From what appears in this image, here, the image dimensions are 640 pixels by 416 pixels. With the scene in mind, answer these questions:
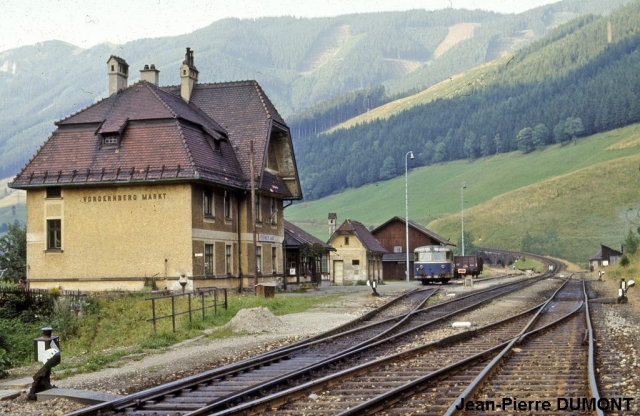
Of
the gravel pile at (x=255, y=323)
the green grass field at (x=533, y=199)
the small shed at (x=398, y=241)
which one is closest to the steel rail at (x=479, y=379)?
the gravel pile at (x=255, y=323)

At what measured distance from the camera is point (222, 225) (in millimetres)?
40875

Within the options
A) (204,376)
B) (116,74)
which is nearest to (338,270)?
(116,74)

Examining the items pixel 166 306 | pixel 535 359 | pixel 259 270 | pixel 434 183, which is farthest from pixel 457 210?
pixel 535 359

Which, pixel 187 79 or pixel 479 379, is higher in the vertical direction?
pixel 187 79

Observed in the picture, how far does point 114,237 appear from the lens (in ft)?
125

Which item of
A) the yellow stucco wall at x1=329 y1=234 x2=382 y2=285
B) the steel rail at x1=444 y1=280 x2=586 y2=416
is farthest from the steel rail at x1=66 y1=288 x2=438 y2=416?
the yellow stucco wall at x1=329 y1=234 x2=382 y2=285

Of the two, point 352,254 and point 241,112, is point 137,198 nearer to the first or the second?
point 241,112

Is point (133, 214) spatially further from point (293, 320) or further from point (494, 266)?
point (494, 266)

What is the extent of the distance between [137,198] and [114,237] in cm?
205

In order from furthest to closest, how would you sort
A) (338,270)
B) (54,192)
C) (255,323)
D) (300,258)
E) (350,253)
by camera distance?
(350,253), (338,270), (300,258), (54,192), (255,323)

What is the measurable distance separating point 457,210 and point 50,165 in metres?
128

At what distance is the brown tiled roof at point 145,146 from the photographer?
3781cm

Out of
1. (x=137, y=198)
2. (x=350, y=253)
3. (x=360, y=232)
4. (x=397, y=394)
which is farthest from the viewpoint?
(x=360, y=232)

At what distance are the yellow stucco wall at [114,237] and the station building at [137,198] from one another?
0.04m
